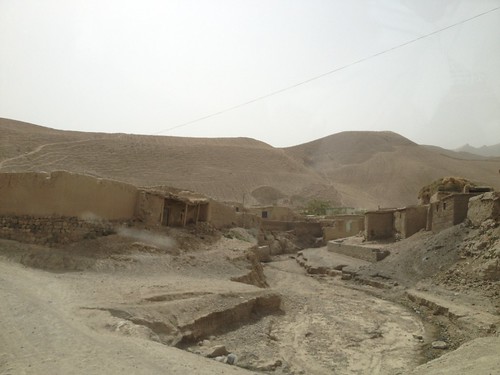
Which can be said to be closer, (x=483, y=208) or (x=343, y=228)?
(x=483, y=208)

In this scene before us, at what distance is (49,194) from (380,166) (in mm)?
77182

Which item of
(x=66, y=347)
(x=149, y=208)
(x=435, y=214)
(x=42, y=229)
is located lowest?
(x=66, y=347)

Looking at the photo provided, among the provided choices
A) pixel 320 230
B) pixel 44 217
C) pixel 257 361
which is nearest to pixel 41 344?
pixel 257 361

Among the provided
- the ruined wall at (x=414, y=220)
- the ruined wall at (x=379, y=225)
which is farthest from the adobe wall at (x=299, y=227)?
the ruined wall at (x=414, y=220)

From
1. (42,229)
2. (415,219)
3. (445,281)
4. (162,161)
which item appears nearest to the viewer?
(42,229)

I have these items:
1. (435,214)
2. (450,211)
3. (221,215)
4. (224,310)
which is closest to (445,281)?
(450,211)

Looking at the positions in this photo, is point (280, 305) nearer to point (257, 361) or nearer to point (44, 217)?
point (257, 361)

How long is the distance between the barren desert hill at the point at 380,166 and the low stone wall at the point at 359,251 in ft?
124

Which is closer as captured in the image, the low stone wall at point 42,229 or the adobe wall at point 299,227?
the low stone wall at point 42,229

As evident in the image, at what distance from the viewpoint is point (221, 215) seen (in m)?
22.1

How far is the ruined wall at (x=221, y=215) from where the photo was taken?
21183 millimetres

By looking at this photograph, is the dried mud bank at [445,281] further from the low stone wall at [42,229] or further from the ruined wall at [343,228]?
the ruined wall at [343,228]

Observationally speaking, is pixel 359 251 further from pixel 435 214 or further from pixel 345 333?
Result: pixel 345 333

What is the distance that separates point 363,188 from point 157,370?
7405 cm
